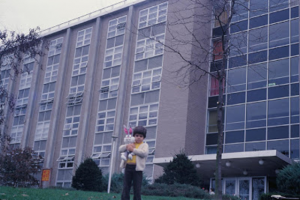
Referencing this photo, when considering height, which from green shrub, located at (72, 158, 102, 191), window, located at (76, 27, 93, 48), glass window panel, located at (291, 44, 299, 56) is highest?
window, located at (76, 27, 93, 48)

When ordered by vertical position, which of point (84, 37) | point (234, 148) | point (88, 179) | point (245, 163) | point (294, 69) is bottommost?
point (88, 179)

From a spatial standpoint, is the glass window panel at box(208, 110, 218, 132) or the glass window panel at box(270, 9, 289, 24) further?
the glass window panel at box(208, 110, 218, 132)

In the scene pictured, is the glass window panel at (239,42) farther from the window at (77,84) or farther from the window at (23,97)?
the window at (23,97)

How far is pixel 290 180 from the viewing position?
1880 centimetres

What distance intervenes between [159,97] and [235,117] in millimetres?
5805

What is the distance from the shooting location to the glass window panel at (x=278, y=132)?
27.1 metres

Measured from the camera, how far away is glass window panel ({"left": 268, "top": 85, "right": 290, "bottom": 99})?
28.0 metres

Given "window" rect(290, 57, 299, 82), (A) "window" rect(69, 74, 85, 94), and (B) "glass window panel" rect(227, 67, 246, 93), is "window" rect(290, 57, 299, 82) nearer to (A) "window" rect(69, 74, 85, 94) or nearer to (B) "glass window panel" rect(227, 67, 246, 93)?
(B) "glass window panel" rect(227, 67, 246, 93)

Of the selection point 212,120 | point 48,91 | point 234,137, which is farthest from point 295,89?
point 48,91

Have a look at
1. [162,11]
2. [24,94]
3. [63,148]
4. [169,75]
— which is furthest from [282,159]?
[24,94]

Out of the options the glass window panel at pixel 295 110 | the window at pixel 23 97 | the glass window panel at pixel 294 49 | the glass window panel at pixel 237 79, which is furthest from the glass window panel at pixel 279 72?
the window at pixel 23 97

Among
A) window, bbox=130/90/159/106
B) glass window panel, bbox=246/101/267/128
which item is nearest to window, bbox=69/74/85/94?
window, bbox=130/90/159/106

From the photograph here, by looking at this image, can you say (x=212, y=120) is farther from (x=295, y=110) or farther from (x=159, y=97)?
(x=295, y=110)

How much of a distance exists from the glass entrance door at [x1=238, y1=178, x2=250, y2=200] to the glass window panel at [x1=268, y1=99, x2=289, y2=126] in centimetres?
401
